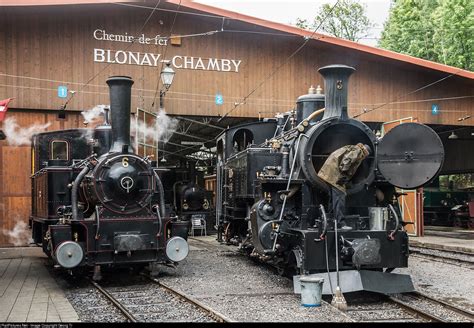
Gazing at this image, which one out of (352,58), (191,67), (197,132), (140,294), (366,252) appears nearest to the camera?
(366,252)

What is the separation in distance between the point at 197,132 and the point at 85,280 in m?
13.3

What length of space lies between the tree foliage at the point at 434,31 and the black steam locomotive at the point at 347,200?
67.0ft

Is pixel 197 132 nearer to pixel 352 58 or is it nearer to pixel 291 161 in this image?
pixel 352 58

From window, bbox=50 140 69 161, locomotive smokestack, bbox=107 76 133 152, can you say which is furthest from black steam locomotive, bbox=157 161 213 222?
locomotive smokestack, bbox=107 76 133 152

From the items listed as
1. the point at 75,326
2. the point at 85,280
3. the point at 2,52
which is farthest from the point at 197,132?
the point at 75,326

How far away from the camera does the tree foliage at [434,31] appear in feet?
86.1

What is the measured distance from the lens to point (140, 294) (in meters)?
8.13

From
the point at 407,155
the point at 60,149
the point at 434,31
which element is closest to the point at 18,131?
the point at 60,149

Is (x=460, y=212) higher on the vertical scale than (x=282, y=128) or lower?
lower

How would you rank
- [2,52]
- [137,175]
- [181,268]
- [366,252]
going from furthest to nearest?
[2,52] < [181,268] < [137,175] < [366,252]

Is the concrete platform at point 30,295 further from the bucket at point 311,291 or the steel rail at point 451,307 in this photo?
the steel rail at point 451,307

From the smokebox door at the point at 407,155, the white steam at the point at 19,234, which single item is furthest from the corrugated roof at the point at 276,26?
the smokebox door at the point at 407,155

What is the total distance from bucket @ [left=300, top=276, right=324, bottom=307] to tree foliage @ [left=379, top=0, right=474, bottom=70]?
2258 cm

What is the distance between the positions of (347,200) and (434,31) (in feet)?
81.3
